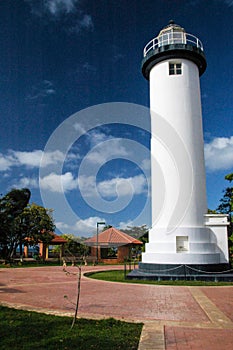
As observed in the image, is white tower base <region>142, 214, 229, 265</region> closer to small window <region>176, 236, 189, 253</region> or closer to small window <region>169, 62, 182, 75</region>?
small window <region>176, 236, 189, 253</region>

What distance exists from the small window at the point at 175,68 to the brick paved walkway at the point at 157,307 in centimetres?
1042

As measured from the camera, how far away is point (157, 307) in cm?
763

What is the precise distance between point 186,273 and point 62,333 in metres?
8.83

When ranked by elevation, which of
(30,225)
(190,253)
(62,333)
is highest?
(30,225)

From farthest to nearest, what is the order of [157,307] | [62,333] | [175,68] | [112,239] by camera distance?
1. [112,239]
2. [175,68]
3. [157,307]
4. [62,333]

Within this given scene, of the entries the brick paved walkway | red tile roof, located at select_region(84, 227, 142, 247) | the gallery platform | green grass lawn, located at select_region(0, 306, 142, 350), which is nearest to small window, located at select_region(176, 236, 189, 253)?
the gallery platform

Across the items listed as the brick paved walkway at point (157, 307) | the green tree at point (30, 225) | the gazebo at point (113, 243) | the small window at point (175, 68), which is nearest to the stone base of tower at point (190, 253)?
the brick paved walkway at point (157, 307)

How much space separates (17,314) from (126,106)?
35.7 ft

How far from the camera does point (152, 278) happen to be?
12.9 m

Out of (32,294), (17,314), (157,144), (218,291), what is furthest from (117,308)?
(157,144)

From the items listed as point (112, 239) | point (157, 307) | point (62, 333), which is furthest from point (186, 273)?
point (112, 239)

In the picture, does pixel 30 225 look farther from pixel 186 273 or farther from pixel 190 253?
pixel 186 273

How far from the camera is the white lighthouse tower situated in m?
13.9

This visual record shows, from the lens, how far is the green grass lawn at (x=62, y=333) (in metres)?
4.60
